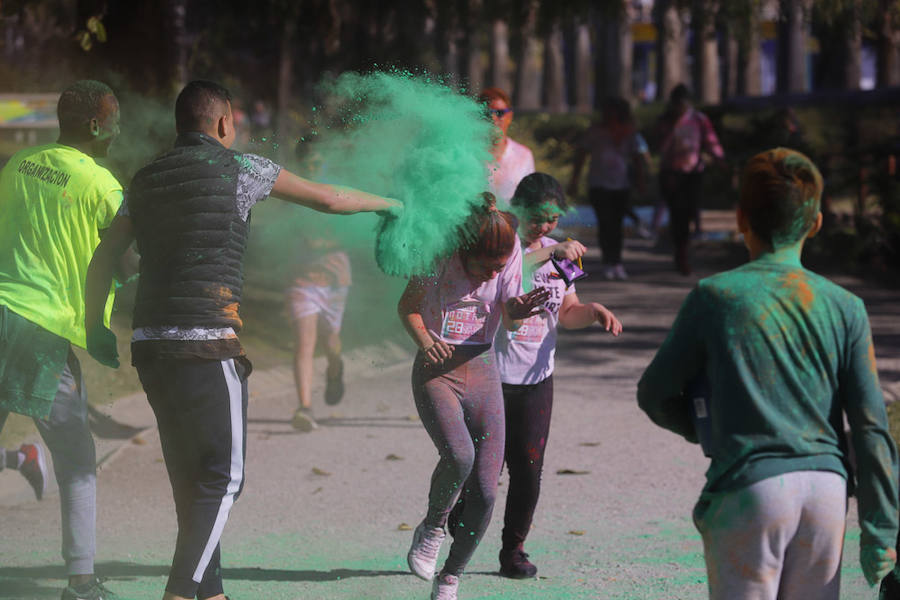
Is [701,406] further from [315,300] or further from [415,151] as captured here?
[315,300]

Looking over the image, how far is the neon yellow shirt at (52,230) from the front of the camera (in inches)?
167

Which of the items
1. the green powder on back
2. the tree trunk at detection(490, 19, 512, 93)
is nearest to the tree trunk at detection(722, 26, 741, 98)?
the tree trunk at detection(490, 19, 512, 93)

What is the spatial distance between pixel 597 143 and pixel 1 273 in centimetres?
857

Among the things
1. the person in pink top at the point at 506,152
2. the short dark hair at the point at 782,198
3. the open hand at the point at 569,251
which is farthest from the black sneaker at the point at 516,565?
the short dark hair at the point at 782,198

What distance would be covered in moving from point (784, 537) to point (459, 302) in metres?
1.77

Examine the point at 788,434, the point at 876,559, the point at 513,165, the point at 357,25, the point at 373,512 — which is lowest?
the point at 373,512

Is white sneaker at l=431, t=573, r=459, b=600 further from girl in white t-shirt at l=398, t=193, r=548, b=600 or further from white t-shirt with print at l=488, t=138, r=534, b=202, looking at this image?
white t-shirt with print at l=488, t=138, r=534, b=202

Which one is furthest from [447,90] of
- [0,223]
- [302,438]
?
[302,438]

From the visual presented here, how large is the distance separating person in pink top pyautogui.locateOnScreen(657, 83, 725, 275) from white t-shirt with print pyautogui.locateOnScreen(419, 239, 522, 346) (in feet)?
28.4

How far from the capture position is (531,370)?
4.66 m

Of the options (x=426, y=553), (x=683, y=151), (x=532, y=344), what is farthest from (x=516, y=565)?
(x=683, y=151)

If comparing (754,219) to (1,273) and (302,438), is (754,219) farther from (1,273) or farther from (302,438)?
(302,438)

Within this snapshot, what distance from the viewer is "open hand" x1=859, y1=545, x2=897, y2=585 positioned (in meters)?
2.92

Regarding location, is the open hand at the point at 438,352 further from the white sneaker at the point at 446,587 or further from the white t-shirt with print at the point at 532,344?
the white sneaker at the point at 446,587
